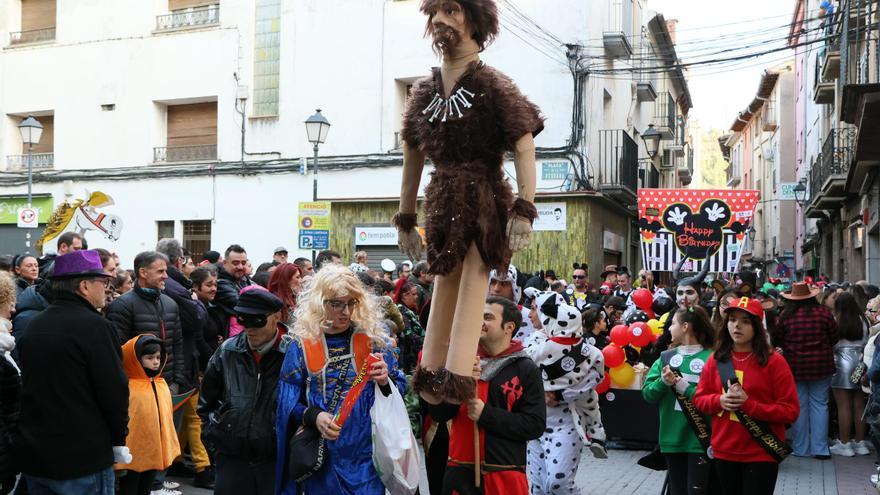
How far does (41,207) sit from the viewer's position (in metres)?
24.1

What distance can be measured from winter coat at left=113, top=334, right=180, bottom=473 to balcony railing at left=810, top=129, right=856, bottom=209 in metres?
18.2

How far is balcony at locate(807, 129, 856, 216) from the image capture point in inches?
867

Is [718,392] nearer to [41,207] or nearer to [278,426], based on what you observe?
[278,426]

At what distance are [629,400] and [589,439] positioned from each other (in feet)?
12.8

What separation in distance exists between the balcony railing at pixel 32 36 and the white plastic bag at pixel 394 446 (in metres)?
22.8

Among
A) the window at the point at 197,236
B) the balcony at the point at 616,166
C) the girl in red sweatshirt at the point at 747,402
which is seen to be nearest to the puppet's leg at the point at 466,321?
the girl in red sweatshirt at the point at 747,402

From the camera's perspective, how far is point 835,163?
890 inches

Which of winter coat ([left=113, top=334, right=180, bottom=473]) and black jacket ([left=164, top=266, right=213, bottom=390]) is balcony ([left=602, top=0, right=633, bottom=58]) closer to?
black jacket ([left=164, top=266, right=213, bottom=390])

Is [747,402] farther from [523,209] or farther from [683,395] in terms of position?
[523,209]

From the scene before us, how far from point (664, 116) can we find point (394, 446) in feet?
101

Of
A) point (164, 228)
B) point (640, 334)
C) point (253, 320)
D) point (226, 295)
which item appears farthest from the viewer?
point (164, 228)

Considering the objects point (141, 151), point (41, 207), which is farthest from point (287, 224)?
point (41, 207)

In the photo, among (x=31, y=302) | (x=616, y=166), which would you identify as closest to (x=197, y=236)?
(x=616, y=166)

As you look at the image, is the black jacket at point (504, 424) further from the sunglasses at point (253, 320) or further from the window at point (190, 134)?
the window at point (190, 134)
